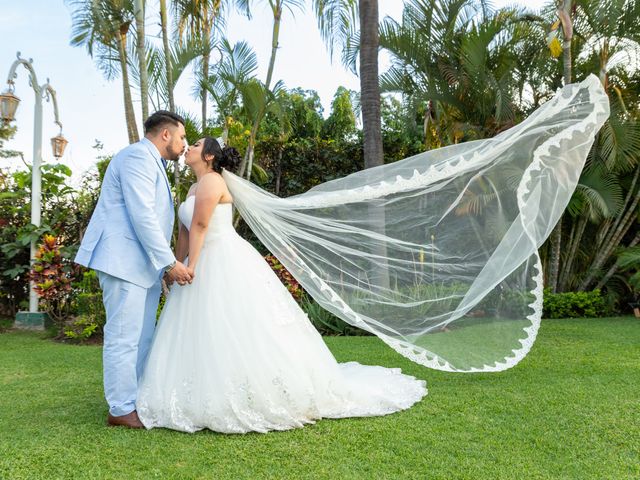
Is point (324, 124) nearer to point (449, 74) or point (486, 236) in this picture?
point (449, 74)

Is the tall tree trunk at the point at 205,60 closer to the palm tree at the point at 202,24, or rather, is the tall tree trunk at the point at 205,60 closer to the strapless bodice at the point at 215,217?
the palm tree at the point at 202,24

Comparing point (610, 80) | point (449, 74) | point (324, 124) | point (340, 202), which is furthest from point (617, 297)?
point (324, 124)

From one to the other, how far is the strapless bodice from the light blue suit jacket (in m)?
0.19

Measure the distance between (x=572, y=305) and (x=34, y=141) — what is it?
910 centimetres

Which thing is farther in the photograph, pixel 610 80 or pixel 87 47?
pixel 610 80

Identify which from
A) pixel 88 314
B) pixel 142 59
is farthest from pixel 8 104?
pixel 88 314

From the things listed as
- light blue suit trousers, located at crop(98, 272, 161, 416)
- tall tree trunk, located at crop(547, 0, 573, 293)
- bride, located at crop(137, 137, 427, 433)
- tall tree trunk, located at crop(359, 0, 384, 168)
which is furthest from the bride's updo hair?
tall tree trunk, located at crop(547, 0, 573, 293)

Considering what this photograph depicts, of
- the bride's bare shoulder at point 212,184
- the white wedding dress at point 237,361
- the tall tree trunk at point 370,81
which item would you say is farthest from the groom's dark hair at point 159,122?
the tall tree trunk at point 370,81

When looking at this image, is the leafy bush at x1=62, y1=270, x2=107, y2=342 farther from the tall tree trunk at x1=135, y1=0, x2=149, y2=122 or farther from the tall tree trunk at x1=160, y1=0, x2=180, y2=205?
the tall tree trunk at x1=135, y1=0, x2=149, y2=122

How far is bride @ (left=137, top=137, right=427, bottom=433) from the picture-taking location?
371cm

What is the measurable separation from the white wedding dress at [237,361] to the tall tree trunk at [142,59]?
5696 mm

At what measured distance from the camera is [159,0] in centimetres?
955

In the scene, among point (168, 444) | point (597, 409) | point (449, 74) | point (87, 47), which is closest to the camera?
point (168, 444)

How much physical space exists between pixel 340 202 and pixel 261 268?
79 cm
